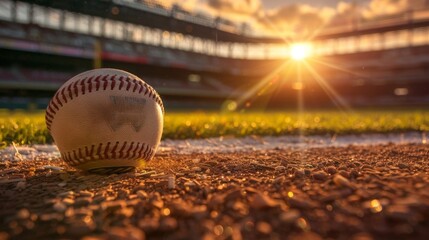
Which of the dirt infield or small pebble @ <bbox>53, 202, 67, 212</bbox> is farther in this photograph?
small pebble @ <bbox>53, 202, 67, 212</bbox>

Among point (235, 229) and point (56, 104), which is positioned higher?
point (56, 104)

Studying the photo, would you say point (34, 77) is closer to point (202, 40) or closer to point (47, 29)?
point (47, 29)

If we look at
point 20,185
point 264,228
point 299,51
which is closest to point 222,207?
point 264,228

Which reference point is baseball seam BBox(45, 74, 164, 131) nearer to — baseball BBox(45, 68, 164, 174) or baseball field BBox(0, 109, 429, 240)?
baseball BBox(45, 68, 164, 174)

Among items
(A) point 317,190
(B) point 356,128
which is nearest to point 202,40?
(B) point 356,128

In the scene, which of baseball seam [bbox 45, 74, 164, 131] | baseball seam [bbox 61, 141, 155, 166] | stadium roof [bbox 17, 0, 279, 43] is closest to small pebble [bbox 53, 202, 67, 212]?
baseball seam [bbox 61, 141, 155, 166]

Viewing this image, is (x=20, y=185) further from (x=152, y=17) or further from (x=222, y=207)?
(x=152, y=17)

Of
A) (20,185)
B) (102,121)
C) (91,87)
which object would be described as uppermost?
(91,87)
